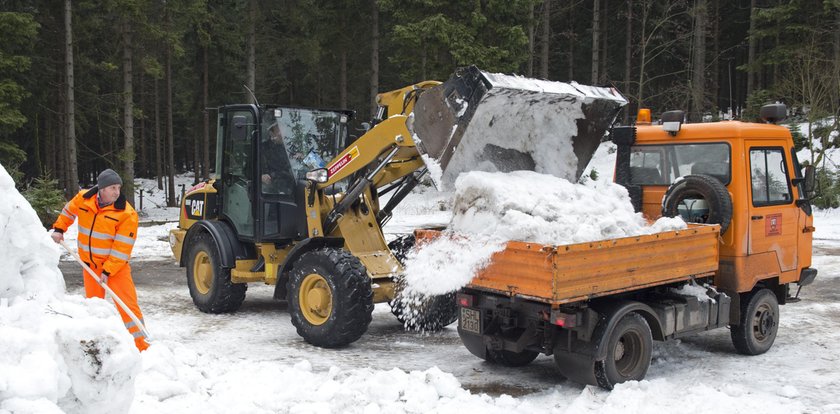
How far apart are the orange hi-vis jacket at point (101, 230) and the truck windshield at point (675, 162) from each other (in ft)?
16.9

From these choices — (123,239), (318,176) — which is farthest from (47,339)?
(318,176)

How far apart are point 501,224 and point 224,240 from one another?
425cm

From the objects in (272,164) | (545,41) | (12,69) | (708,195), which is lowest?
(708,195)

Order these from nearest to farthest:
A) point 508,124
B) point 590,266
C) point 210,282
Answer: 1. point 590,266
2. point 508,124
3. point 210,282

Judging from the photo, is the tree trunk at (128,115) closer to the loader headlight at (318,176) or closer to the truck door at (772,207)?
the loader headlight at (318,176)

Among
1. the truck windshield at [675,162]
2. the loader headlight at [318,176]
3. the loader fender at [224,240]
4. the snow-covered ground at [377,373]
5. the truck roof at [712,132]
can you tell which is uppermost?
the truck roof at [712,132]

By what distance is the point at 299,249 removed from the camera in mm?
7914

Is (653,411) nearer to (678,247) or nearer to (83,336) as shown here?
(678,247)

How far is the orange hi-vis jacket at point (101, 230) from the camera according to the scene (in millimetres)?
6387

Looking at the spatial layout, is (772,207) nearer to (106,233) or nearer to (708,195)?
(708,195)

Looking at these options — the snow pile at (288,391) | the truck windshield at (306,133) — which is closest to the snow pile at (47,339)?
the snow pile at (288,391)

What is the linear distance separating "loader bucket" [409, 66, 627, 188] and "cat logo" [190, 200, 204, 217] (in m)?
3.96

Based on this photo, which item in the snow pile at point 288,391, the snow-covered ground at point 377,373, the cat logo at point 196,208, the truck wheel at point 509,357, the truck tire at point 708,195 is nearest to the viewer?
the snow-covered ground at point 377,373

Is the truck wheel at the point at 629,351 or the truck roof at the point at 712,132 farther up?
the truck roof at the point at 712,132
